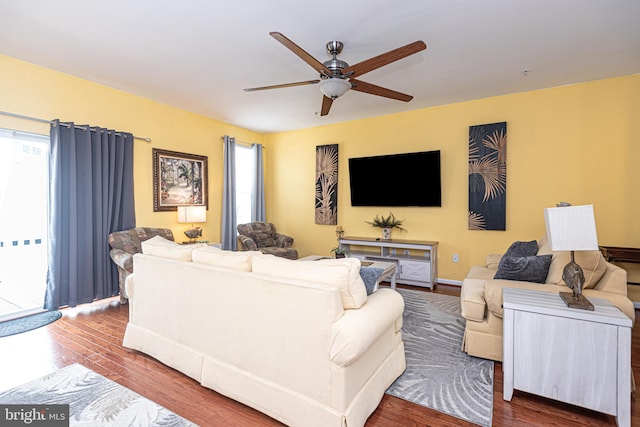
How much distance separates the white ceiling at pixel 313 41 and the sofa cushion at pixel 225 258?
1875 millimetres

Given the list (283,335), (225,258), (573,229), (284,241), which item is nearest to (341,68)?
(225,258)

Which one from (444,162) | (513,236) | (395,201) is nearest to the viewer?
(513,236)

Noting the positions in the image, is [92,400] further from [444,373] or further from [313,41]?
[313,41]

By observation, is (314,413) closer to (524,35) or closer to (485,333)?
(485,333)

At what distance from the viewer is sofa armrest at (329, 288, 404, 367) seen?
1.49 m

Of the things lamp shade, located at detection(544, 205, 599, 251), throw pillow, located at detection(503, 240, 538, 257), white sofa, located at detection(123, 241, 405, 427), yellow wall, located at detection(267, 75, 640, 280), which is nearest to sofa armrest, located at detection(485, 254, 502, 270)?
throw pillow, located at detection(503, 240, 538, 257)

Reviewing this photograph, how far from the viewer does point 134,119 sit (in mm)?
4242

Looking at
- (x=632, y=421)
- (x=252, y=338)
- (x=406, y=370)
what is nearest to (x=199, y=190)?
(x=252, y=338)

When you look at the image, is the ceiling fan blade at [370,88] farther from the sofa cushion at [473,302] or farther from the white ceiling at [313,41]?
the sofa cushion at [473,302]

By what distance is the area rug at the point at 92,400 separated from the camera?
5.66 ft

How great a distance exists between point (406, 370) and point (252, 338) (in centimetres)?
122

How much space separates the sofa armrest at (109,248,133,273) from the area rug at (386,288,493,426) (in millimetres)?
3132

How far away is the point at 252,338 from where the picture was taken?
1812mm

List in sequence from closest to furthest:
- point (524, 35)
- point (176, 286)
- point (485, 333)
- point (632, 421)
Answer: point (632, 421), point (176, 286), point (485, 333), point (524, 35)
